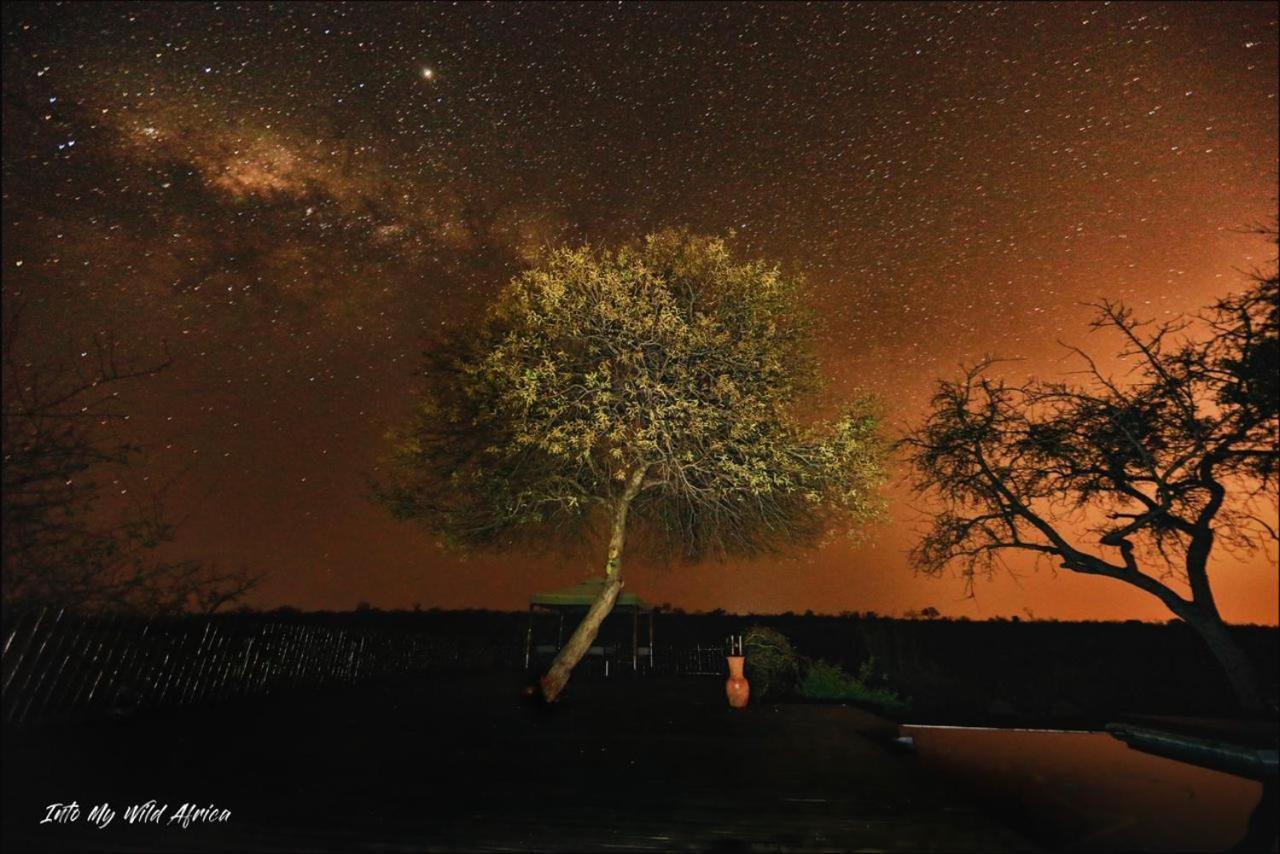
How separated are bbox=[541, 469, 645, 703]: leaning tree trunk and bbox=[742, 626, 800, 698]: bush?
375cm

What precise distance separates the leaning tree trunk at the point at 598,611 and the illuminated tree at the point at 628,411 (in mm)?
41

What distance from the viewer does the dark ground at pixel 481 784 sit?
190 inches

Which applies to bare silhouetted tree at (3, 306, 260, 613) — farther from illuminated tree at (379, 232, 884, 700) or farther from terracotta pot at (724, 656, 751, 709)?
terracotta pot at (724, 656, 751, 709)

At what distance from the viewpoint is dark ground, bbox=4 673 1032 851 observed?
190 inches

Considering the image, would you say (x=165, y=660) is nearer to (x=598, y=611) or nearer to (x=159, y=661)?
(x=159, y=661)

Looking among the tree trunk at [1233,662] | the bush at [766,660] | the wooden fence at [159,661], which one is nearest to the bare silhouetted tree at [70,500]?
the wooden fence at [159,661]

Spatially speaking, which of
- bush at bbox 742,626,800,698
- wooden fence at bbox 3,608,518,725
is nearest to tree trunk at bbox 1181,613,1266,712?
bush at bbox 742,626,800,698

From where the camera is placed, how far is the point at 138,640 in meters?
10.1

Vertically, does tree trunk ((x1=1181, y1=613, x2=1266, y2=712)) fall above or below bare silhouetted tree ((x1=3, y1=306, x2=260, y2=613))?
below

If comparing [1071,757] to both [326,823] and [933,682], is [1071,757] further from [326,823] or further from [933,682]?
[933,682]

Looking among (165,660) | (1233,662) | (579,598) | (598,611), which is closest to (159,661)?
(165,660)

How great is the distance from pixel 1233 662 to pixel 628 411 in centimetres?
1540

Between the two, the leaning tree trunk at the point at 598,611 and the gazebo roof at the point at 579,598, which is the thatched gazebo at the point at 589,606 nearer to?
the gazebo roof at the point at 579,598

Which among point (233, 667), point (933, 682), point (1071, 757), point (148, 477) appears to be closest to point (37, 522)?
point (148, 477)
